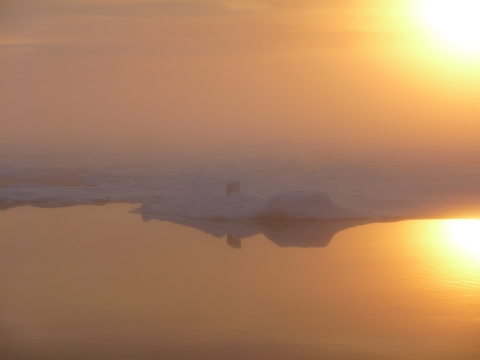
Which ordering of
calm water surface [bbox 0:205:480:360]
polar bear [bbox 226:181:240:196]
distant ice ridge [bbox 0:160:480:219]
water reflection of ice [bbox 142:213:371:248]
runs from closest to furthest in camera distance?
calm water surface [bbox 0:205:480:360], water reflection of ice [bbox 142:213:371:248], distant ice ridge [bbox 0:160:480:219], polar bear [bbox 226:181:240:196]

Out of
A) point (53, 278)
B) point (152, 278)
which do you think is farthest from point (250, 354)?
point (53, 278)

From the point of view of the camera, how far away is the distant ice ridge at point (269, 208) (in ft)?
29.8

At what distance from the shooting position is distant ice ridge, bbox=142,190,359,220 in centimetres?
909

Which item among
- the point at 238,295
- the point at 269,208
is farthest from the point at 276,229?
the point at 238,295

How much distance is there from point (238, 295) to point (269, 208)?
4187mm

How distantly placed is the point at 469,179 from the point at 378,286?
10493 millimetres

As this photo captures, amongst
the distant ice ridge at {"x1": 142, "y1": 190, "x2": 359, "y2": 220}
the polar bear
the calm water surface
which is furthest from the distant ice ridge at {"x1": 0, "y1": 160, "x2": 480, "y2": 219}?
the calm water surface

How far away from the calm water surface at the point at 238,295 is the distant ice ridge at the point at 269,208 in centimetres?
119

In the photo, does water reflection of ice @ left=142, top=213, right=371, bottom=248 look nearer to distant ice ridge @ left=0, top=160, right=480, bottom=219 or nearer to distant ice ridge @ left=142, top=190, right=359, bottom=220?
distant ice ridge @ left=142, top=190, right=359, bottom=220

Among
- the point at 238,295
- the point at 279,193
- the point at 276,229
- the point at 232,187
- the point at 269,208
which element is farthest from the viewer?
the point at 232,187

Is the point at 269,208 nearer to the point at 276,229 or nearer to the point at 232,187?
the point at 276,229

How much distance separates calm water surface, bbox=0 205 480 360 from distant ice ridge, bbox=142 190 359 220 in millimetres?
1191

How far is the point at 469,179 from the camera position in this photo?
48.1ft

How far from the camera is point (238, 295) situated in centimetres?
497
